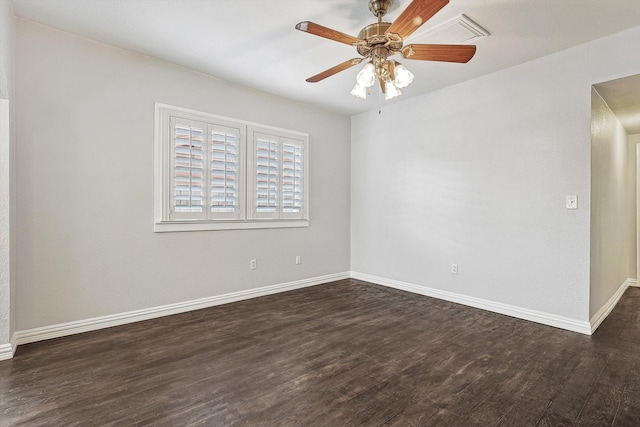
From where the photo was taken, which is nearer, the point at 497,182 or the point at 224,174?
the point at 497,182

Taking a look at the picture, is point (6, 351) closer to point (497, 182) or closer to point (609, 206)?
point (497, 182)

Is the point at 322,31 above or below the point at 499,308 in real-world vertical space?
above

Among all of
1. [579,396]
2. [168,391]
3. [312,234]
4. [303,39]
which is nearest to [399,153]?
[312,234]

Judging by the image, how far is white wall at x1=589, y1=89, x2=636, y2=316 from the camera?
308cm

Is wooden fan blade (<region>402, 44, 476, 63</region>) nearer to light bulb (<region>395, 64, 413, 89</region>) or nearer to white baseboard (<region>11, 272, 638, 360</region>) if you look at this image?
light bulb (<region>395, 64, 413, 89</region>)

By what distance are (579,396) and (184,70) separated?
441 cm

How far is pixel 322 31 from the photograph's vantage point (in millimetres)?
1948

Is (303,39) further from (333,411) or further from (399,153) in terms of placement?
(333,411)

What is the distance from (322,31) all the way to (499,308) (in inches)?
131

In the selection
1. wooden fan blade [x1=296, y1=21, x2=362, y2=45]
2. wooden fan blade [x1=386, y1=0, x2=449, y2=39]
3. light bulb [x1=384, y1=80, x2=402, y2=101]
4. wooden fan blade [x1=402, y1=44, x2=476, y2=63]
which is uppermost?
wooden fan blade [x1=386, y1=0, x2=449, y2=39]

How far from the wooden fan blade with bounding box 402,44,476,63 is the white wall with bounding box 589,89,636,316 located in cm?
179

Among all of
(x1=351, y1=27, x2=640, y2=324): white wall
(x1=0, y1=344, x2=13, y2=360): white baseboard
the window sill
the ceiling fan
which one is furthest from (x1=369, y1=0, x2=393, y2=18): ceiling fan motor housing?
(x1=0, y1=344, x2=13, y2=360): white baseboard

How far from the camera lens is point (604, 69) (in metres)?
2.87

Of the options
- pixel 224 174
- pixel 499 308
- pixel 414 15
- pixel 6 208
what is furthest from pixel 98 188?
pixel 499 308
